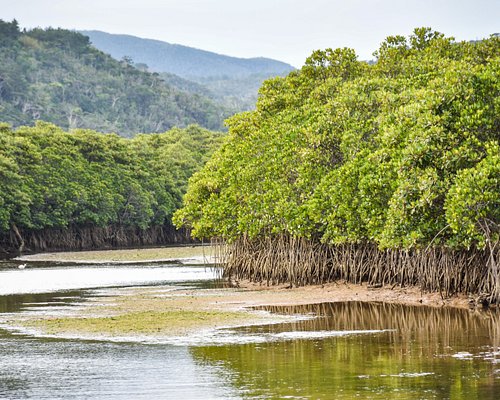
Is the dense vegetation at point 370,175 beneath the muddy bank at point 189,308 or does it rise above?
above

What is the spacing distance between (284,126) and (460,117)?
14.3m

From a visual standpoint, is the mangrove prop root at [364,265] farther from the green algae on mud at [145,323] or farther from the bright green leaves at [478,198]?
the green algae on mud at [145,323]

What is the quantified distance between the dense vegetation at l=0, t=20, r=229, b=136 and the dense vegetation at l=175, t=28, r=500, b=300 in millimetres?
119108

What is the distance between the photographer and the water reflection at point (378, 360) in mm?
16109

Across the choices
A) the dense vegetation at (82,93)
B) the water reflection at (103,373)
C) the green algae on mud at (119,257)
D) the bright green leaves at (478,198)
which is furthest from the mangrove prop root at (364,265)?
the dense vegetation at (82,93)

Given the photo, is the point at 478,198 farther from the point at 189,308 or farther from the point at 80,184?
the point at 80,184

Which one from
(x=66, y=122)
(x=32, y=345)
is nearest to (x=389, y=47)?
(x=32, y=345)

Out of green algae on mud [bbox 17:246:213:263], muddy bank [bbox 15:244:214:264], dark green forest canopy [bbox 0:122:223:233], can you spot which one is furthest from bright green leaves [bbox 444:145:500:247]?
dark green forest canopy [bbox 0:122:223:233]

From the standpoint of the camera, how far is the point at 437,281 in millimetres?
29562

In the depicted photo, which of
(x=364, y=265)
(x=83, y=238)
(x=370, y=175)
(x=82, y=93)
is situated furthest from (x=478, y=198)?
(x=82, y=93)

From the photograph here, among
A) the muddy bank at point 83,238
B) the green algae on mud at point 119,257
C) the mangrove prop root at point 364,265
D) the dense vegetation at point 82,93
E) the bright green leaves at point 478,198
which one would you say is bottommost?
the green algae on mud at point 119,257

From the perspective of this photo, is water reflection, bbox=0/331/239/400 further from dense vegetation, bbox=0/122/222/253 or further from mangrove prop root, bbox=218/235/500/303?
dense vegetation, bbox=0/122/222/253

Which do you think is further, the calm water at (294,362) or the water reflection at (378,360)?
the calm water at (294,362)

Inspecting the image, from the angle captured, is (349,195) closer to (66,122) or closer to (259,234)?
(259,234)
